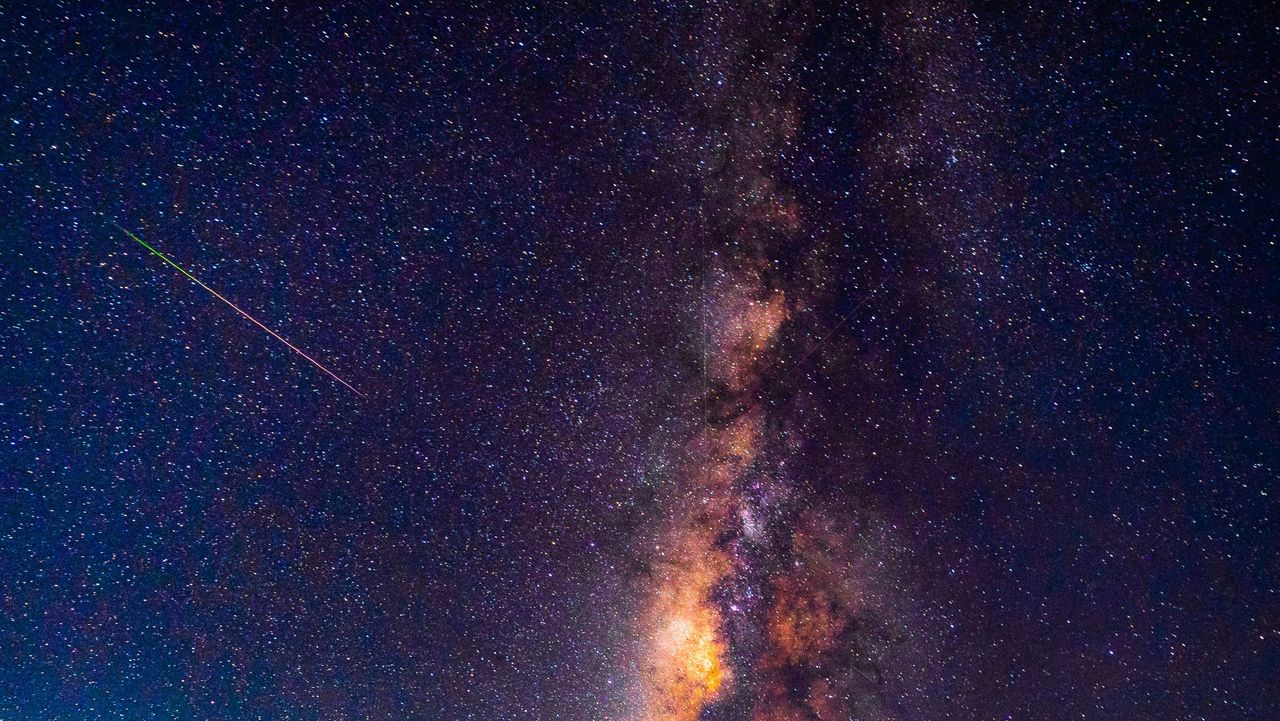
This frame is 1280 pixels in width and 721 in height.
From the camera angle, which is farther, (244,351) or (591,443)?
(591,443)

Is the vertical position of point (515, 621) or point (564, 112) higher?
point (564, 112)

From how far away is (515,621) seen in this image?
167 cm

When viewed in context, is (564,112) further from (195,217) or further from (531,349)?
(195,217)

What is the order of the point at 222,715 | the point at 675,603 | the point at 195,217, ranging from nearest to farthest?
the point at 195,217 < the point at 222,715 < the point at 675,603

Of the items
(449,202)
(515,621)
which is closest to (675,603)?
(515,621)

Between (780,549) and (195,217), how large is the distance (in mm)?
1713

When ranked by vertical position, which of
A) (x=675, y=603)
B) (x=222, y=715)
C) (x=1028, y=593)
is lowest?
(x=222, y=715)

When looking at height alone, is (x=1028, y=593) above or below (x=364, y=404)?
above

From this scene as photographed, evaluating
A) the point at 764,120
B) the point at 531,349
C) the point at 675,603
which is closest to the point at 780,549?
the point at 675,603

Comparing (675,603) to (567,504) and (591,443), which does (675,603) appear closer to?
(567,504)

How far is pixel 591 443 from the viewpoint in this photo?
1487 millimetres

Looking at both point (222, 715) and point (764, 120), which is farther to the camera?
point (222, 715)

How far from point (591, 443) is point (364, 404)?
55cm

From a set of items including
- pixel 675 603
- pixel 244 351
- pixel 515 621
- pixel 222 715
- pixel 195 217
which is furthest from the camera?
pixel 675 603
